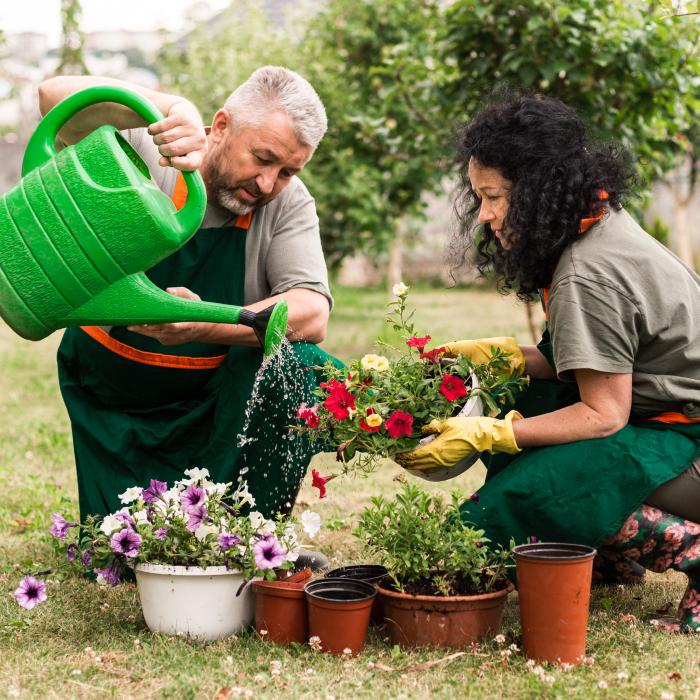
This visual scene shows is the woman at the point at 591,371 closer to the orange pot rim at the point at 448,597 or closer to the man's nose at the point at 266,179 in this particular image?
the orange pot rim at the point at 448,597

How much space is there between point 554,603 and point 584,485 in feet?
1.13

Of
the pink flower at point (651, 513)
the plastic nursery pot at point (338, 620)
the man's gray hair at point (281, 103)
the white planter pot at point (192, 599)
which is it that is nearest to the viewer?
the plastic nursery pot at point (338, 620)

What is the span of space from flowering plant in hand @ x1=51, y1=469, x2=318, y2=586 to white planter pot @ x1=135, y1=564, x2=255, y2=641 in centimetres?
3

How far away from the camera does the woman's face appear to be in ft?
7.99

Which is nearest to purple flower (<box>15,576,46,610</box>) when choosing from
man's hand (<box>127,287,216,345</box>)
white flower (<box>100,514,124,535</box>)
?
white flower (<box>100,514,124,535</box>)

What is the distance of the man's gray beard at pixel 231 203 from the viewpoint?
9.14 ft

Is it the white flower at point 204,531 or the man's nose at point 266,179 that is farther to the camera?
the man's nose at point 266,179

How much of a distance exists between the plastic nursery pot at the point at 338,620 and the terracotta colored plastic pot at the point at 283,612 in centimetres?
3

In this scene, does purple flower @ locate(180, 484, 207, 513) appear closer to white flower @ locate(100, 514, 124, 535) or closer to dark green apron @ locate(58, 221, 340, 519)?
white flower @ locate(100, 514, 124, 535)

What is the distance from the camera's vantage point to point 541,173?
2.36 meters

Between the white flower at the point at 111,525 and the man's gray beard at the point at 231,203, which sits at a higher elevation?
the man's gray beard at the point at 231,203

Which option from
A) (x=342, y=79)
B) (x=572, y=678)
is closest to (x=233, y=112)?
(x=572, y=678)

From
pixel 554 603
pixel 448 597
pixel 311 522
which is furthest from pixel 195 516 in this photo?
pixel 554 603

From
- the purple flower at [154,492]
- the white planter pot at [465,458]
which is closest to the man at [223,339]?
the purple flower at [154,492]
